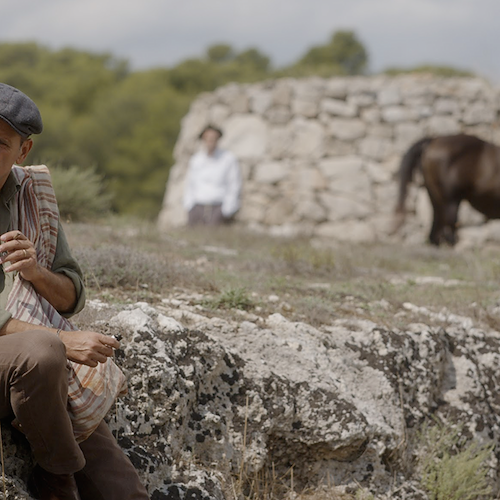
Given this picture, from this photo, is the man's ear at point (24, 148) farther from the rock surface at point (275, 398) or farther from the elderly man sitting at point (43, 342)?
the rock surface at point (275, 398)

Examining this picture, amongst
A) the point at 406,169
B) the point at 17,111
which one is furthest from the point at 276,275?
the point at 406,169

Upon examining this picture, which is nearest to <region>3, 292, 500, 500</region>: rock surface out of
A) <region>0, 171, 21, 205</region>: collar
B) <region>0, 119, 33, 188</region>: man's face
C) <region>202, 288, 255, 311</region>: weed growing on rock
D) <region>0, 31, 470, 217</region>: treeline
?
<region>202, 288, 255, 311</region>: weed growing on rock

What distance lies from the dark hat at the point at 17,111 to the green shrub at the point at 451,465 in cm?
246

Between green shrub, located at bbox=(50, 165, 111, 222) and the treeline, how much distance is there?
23861mm

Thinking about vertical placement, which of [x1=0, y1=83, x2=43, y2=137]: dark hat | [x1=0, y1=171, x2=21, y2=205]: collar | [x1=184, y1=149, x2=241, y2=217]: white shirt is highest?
[x1=0, y1=83, x2=43, y2=137]: dark hat

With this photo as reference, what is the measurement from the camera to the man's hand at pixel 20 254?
8.02 ft

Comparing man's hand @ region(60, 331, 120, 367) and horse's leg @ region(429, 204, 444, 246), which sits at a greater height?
man's hand @ region(60, 331, 120, 367)

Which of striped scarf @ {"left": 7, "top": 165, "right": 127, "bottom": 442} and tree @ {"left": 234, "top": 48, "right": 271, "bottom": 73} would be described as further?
tree @ {"left": 234, "top": 48, "right": 271, "bottom": 73}

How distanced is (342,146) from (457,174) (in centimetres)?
355

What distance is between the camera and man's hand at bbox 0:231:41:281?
8.02 ft

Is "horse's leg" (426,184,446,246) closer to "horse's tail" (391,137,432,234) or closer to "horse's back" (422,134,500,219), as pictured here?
"horse's back" (422,134,500,219)

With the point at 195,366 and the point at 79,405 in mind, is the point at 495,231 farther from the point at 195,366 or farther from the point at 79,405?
the point at 79,405

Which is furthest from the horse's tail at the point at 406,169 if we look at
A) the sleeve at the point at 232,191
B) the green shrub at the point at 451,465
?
the green shrub at the point at 451,465

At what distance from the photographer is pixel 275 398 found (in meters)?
3.44
